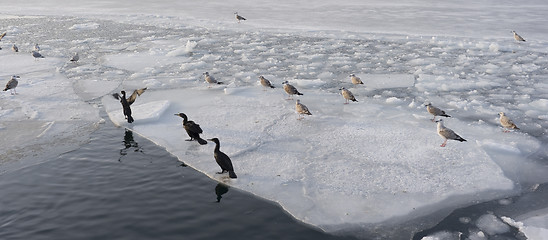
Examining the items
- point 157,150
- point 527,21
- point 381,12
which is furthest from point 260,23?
point 157,150

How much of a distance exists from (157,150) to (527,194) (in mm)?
7725

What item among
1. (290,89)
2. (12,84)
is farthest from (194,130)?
(12,84)

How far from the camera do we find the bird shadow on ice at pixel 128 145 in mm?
9250

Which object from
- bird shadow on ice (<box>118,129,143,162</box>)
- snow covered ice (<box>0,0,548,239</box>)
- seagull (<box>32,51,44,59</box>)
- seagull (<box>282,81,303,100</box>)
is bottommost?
bird shadow on ice (<box>118,129,143,162</box>)

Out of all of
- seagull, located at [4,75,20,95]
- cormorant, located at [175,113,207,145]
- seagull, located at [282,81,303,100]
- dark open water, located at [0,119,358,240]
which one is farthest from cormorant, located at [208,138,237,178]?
seagull, located at [4,75,20,95]

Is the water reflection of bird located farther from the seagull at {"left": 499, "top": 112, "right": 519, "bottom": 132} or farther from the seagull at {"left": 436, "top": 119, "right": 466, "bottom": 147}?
the seagull at {"left": 499, "top": 112, "right": 519, "bottom": 132}

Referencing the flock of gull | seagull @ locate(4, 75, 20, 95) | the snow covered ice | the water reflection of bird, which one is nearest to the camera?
the water reflection of bird

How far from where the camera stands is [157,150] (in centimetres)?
937

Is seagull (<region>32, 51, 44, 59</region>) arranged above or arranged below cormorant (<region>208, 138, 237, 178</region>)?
above

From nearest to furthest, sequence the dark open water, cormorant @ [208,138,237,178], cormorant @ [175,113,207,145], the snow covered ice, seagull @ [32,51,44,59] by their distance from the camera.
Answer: the dark open water < the snow covered ice < cormorant @ [208,138,237,178] < cormorant @ [175,113,207,145] < seagull @ [32,51,44,59]

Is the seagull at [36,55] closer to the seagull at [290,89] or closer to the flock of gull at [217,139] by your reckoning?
the flock of gull at [217,139]

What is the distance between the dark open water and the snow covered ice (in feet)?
1.48

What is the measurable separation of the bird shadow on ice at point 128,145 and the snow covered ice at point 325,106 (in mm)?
405

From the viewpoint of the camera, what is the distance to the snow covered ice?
750 cm
